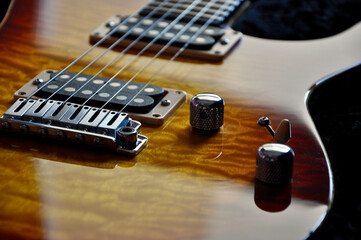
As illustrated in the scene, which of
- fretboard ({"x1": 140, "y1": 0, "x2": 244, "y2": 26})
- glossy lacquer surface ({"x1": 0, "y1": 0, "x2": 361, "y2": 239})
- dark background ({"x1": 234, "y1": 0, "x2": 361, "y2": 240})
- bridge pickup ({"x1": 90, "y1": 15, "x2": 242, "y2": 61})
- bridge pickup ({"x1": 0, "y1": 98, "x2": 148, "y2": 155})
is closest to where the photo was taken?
glossy lacquer surface ({"x1": 0, "y1": 0, "x2": 361, "y2": 239})

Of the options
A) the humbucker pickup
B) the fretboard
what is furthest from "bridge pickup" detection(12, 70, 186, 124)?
the fretboard

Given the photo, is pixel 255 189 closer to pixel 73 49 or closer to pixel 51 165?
pixel 51 165

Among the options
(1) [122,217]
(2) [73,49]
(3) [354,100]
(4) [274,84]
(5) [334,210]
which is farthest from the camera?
(3) [354,100]

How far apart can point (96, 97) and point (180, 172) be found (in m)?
0.25

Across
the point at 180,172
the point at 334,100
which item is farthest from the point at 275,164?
the point at 334,100

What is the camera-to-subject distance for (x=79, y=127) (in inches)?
34.4

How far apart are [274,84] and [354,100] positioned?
0.36 meters

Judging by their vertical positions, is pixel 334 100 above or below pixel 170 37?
below

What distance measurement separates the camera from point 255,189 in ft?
2.55

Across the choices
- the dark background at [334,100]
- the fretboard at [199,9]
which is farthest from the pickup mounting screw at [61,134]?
the fretboard at [199,9]

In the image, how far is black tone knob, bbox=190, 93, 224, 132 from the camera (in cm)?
90

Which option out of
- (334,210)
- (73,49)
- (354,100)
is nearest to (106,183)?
(334,210)

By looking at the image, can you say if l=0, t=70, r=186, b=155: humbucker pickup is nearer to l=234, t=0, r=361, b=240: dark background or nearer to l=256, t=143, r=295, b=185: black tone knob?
l=256, t=143, r=295, b=185: black tone knob

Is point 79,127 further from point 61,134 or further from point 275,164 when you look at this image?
point 275,164
